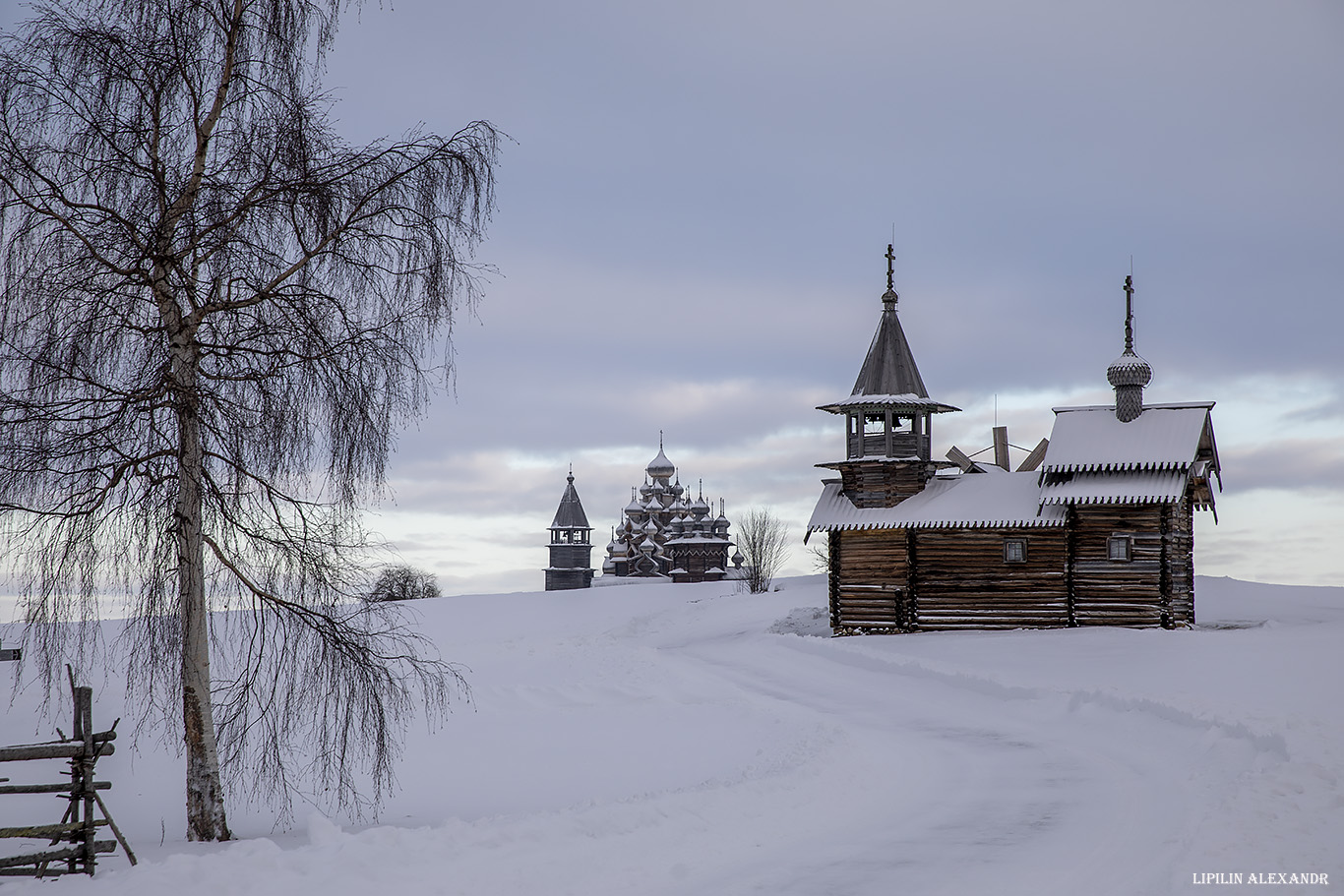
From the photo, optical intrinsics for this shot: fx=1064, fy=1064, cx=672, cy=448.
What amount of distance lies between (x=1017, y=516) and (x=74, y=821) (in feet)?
89.6

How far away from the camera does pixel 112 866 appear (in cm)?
1048

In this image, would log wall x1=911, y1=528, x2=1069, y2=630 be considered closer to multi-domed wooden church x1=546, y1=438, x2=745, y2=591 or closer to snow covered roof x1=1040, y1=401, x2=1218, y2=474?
snow covered roof x1=1040, y1=401, x2=1218, y2=474

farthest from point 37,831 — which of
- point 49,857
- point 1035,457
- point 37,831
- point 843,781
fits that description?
point 1035,457

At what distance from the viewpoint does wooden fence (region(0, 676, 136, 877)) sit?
9703mm

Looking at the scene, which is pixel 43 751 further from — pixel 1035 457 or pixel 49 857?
pixel 1035 457

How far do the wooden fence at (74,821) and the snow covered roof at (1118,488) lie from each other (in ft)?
88.8

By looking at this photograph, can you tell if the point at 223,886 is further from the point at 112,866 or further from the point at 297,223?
the point at 297,223

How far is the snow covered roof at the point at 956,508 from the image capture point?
32.3 metres

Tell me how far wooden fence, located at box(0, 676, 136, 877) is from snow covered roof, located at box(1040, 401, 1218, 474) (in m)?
27.8

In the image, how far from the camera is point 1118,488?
31.1 m

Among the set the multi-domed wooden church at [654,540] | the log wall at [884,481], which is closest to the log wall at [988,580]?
the log wall at [884,481]

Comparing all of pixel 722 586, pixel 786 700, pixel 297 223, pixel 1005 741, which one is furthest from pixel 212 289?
pixel 722 586

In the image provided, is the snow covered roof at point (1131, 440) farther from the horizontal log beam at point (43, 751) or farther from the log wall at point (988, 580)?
the horizontal log beam at point (43, 751)

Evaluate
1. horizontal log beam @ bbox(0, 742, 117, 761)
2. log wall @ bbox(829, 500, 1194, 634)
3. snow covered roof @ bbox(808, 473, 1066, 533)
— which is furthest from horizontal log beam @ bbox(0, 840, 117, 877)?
log wall @ bbox(829, 500, 1194, 634)
